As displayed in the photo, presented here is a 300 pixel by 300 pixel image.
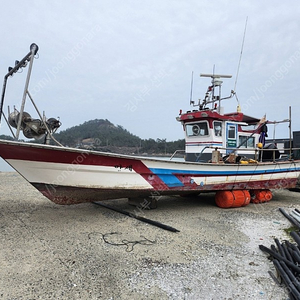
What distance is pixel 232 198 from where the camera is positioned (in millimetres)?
6586

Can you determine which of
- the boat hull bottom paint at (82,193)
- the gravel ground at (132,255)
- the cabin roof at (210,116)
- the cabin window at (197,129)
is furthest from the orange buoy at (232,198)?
the cabin roof at (210,116)

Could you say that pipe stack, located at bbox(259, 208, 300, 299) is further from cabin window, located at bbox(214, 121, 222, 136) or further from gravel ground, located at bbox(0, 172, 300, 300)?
cabin window, located at bbox(214, 121, 222, 136)

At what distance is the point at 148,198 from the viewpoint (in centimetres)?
616

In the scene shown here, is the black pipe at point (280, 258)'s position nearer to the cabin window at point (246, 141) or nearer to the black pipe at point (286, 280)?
the black pipe at point (286, 280)

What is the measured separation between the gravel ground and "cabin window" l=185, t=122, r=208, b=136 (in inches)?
97.3

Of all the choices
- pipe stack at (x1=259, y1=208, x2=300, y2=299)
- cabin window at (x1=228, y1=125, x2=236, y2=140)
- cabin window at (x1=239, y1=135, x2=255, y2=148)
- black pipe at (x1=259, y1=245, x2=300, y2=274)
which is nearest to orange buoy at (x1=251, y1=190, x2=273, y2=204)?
cabin window at (x1=239, y1=135, x2=255, y2=148)

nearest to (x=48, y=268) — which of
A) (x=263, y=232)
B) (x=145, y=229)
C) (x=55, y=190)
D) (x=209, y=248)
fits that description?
(x=55, y=190)

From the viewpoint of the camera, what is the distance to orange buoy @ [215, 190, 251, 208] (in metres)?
6.58

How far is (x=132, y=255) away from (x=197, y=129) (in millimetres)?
4795

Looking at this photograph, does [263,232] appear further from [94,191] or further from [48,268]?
[48,268]

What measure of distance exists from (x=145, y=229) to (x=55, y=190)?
1.87 meters

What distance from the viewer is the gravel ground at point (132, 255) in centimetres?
283

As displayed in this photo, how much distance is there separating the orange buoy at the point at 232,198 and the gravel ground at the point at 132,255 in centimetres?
41

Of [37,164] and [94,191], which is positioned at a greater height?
[37,164]
